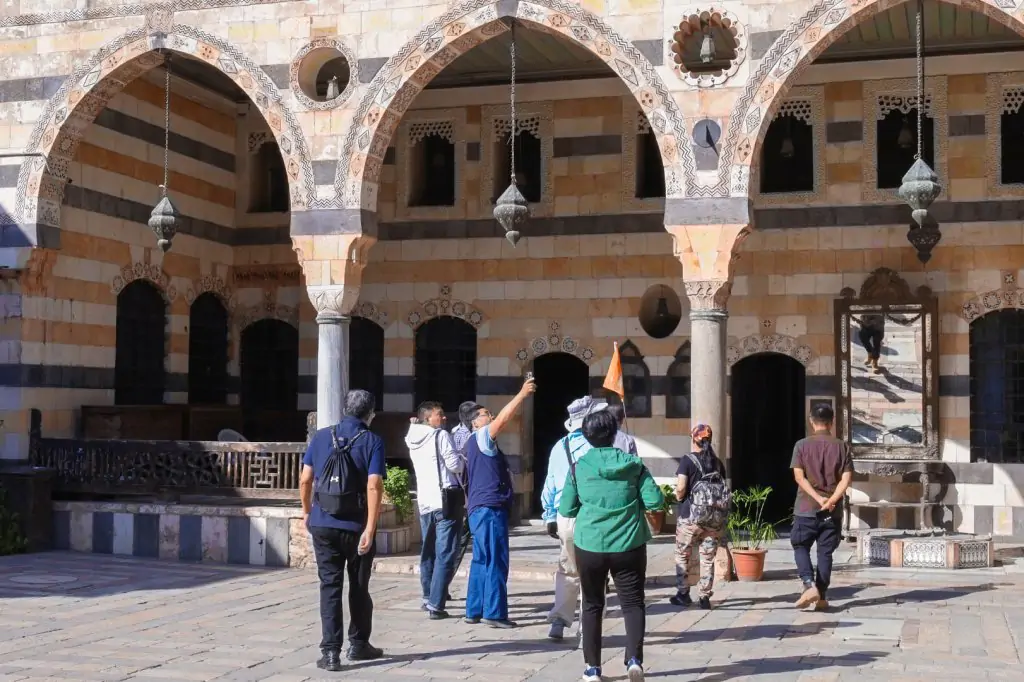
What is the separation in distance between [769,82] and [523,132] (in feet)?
15.5

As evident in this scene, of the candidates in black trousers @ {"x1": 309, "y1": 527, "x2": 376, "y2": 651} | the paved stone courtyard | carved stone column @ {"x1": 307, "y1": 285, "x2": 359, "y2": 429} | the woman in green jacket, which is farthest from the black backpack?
carved stone column @ {"x1": 307, "y1": 285, "x2": 359, "y2": 429}

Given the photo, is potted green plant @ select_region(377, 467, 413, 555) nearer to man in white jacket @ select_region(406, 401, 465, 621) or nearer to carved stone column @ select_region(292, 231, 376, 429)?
carved stone column @ select_region(292, 231, 376, 429)

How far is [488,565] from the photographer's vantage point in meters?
9.02

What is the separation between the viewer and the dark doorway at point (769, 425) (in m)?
16.4

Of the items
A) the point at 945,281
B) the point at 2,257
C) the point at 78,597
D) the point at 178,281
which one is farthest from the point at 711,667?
the point at 178,281

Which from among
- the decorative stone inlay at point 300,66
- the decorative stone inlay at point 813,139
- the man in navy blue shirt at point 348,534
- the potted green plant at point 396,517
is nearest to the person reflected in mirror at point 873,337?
the decorative stone inlay at point 813,139

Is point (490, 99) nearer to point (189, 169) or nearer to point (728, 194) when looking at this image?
point (189, 169)

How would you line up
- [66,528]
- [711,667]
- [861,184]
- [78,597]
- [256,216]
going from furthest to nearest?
[256,216]
[861,184]
[66,528]
[78,597]
[711,667]

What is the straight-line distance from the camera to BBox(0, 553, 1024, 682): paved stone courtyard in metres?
7.56

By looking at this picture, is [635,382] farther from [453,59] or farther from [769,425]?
[453,59]

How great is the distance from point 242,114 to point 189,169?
4.23ft

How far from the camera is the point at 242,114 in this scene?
17.6 meters

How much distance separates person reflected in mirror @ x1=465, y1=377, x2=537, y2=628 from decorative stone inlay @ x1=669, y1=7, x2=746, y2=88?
4748mm

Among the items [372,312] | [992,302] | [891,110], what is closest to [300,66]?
[372,312]
